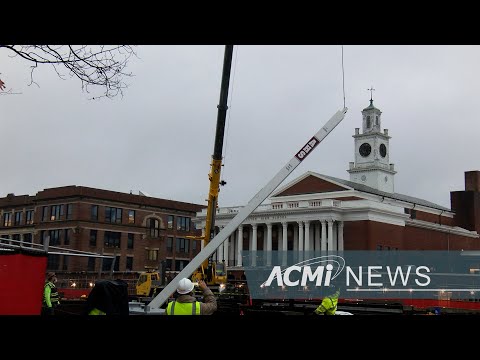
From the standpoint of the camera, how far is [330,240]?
3039 inches

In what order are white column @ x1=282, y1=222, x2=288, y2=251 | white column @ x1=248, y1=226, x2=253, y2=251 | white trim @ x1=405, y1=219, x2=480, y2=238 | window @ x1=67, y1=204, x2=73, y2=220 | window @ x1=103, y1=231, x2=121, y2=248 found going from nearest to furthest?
window @ x1=67, y1=204, x2=73, y2=220, window @ x1=103, y1=231, x2=121, y2=248, white column @ x1=282, y1=222, x2=288, y2=251, white trim @ x1=405, y1=219, x2=480, y2=238, white column @ x1=248, y1=226, x2=253, y2=251

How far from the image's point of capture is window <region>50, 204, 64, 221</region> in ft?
247

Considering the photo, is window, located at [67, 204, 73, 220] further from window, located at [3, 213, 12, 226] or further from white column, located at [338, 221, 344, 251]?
white column, located at [338, 221, 344, 251]

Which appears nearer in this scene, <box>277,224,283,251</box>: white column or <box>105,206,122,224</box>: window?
<box>105,206,122,224</box>: window

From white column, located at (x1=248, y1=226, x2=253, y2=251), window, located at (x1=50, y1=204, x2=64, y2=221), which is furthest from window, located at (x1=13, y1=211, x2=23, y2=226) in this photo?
white column, located at (x1=248, y1=226, x2=253, y2=251)

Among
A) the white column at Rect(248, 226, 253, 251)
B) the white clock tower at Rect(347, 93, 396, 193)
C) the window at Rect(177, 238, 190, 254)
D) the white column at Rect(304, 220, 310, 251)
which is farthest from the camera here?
the white clock tower at Rect(347, 93, 396, 193)

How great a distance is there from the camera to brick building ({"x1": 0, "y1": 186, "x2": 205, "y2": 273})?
7356 cm

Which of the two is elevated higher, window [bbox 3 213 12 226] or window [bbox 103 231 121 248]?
window [bbox 3 213 12 226]

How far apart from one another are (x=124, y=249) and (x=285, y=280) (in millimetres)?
26478

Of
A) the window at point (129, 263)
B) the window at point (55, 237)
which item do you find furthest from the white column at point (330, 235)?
the window at point (55, 237)

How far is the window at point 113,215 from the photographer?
251 feet

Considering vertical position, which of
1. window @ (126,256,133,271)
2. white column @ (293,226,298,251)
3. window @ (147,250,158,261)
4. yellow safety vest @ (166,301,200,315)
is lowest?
yellow safety vest @ (166,301,200,315)
